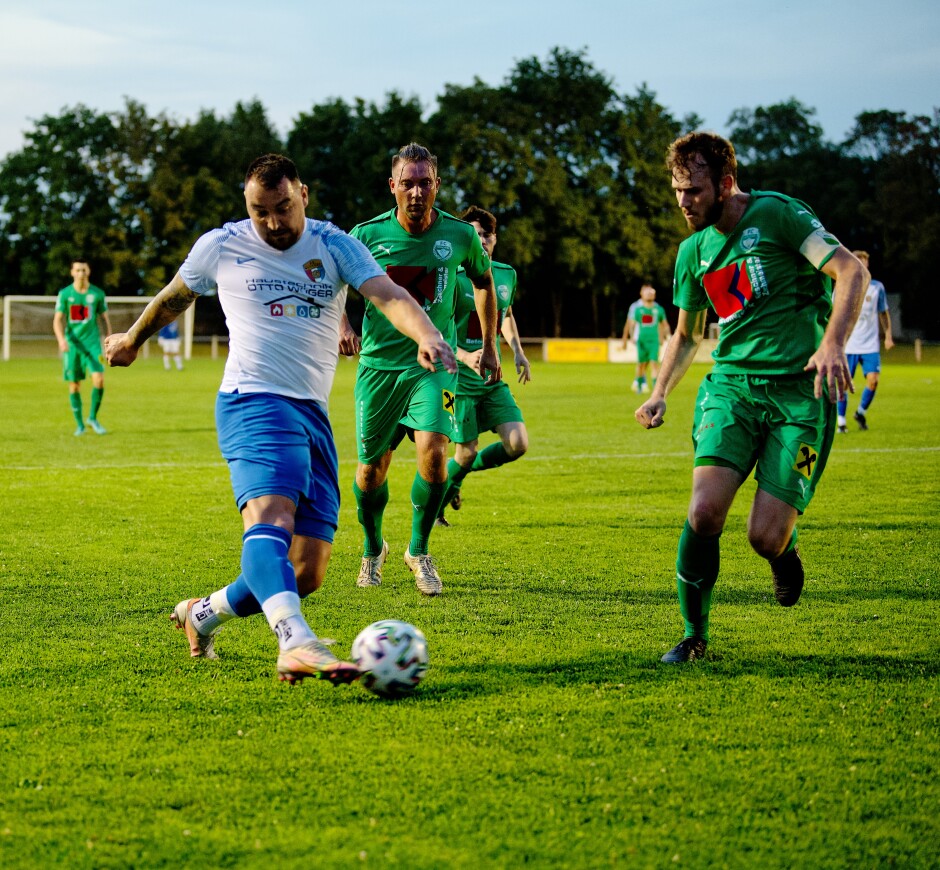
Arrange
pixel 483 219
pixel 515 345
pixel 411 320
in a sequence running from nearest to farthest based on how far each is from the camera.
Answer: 1. pixel 411 320
2. pixel 483 219
3. pixel 515 345

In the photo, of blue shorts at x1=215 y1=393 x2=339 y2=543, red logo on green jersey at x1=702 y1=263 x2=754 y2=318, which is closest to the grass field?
blue shorts at x1=215 y1=393 x2=339 y2=543

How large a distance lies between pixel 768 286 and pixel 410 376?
243 cm

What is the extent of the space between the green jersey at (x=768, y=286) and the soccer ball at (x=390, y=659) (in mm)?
1891

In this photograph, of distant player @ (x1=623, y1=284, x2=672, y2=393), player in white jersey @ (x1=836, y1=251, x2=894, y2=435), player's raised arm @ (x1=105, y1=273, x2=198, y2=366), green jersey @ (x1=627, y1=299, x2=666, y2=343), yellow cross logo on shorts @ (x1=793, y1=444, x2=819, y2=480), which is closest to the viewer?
player's raised arm @ (x1=105, y1=273, x2=198, y2=366)

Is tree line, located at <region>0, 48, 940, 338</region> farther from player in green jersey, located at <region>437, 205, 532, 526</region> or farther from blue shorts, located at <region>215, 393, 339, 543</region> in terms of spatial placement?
blue shorts, located at <region>215, 393, 339, 543</region>

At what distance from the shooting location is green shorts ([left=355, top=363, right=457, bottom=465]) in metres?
6.87

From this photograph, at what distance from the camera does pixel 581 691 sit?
4.67m

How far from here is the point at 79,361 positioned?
16969 millimetres

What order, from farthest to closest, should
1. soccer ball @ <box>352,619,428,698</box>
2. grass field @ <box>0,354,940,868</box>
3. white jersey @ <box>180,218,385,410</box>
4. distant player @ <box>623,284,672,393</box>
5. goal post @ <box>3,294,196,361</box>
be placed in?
goal post @ <box>3,294,196,361</box>, distant player @ <box>623,284,672,393</box>, white jersey @ <box>180,218,385,410</box>, soccer ball @ <box>352,619,428,698</box>, grass field @ <box>0,354,940,868</box>

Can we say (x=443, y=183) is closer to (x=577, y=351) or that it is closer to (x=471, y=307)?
(x=577, y=351)

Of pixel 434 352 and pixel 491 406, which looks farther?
pixel 491 406

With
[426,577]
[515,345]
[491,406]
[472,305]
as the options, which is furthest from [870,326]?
[426,577]

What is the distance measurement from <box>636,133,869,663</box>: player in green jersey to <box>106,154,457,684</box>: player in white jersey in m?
1.37

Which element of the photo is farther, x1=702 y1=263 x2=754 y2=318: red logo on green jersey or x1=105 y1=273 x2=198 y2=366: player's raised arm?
x1=702 y1=263 x2=754 y2=318: red logo on green jersey
